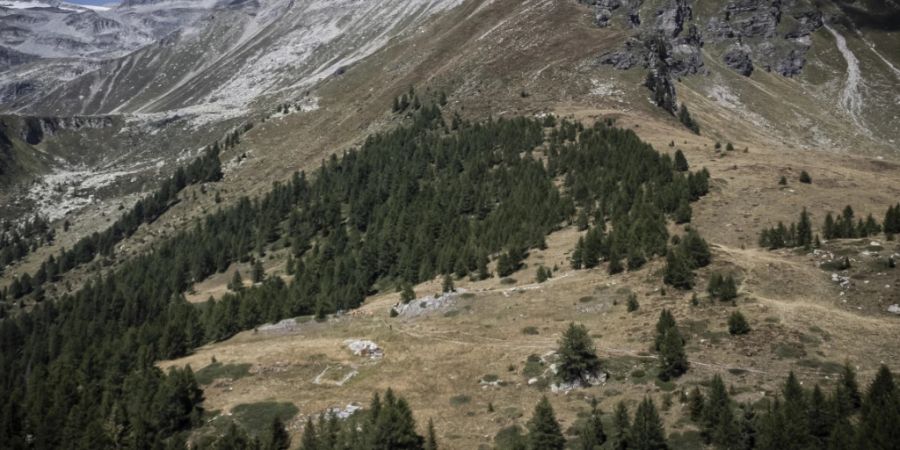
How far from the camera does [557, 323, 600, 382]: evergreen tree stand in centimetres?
4997

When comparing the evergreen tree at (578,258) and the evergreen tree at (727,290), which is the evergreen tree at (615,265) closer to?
the evergreen tree at (578,258)

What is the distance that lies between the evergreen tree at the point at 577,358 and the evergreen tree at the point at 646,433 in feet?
33.0

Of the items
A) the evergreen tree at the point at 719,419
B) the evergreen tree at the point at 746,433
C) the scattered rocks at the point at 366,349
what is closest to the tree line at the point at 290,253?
the scattered rocks at the point at 366,349

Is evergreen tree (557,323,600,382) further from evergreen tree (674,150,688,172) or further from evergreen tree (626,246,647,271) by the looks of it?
evergreen tree (674,150,688,172)

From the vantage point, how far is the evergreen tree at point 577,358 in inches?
1967

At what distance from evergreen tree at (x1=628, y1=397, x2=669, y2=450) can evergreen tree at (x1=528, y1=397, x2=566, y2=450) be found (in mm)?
4675

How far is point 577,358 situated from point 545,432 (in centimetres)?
966

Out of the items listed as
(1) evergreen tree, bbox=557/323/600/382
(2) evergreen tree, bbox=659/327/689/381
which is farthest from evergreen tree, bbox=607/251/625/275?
(2) evergreen tree, bbox=659/327/689/381

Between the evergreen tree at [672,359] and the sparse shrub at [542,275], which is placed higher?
the evergreen tree at [672,359]

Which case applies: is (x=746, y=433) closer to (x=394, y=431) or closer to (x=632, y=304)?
(x=632, y=304)

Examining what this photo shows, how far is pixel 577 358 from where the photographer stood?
4991 centimetres

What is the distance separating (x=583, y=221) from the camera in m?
93.1

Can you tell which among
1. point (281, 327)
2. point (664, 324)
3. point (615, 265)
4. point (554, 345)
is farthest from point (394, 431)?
point (281, 327)

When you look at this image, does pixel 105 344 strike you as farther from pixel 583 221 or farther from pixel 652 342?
pixel 652 342
